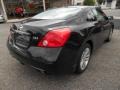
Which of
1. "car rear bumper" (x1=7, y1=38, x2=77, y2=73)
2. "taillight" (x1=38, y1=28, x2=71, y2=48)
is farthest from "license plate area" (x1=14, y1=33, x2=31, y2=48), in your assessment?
"taillight" (x1=38, y1=28, x2=71, y2=48)

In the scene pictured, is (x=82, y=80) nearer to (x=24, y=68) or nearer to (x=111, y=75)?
(x=111, y=75)

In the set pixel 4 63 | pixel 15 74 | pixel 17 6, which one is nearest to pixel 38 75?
pixel 15 74

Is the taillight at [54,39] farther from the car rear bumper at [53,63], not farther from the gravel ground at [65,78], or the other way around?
the gravel ground at [65,78]

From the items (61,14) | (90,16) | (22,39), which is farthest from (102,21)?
(22,39)

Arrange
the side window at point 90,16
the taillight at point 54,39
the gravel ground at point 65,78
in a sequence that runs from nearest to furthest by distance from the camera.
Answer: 1. the taillight at point 54,39
2. the gravel ground at point 65,78
3. the side window at point 90,16

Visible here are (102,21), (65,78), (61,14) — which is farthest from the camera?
(102,21)

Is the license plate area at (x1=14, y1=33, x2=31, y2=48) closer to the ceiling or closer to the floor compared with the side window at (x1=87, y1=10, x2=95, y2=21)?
closer to the floor

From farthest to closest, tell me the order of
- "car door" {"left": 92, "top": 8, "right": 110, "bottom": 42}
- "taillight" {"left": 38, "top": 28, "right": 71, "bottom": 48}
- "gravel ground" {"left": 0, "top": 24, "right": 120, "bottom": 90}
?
1. "car door" {"left": 92, "top": 8, "right": 110, "bottom": 42}
2. "gravel ground" {"left": 0, "top": 24, "right": 120, "bottom": 90}
3. "taillight" {"left": 38, "top": 28, "right": 71, "bottom": 48}

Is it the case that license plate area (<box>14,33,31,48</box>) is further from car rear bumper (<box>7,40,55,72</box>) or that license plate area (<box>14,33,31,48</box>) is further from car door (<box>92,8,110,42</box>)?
car door (<box>92,8,110,42</box>)

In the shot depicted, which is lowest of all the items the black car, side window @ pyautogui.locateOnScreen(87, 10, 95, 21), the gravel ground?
the gravel ground

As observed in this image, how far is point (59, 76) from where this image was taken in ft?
8.68

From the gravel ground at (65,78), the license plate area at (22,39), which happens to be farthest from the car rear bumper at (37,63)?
the gravel ground at (65,78)

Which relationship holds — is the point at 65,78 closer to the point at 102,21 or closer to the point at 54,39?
the point at 54,39

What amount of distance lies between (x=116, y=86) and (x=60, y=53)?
4.23ft
